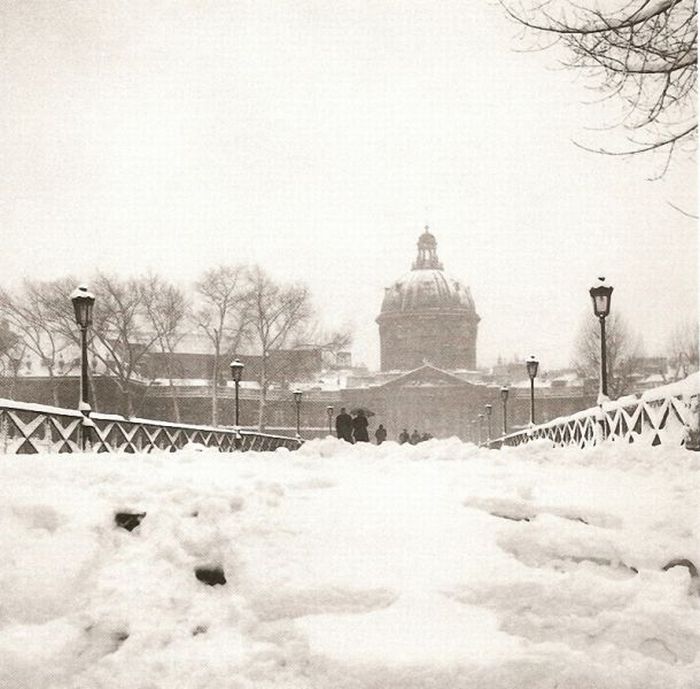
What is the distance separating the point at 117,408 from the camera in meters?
41.1

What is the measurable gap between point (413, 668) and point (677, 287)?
4540 millimetres

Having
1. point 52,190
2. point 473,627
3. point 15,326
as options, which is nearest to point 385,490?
point 473,627

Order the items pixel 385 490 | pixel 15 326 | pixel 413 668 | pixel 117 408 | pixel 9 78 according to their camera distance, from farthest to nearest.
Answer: pixel 117 408 < pixel 15 326 < pixel 9 78 < pixel 385 490 < pixel 413 668

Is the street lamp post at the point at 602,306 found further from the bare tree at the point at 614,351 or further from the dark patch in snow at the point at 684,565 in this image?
the dark patch in snow at the point at 684,565

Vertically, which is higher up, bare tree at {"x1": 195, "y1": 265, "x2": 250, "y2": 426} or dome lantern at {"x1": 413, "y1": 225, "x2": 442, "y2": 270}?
dome lantern at {"x1": 413, "y1": 225, "x2": 442, "y2": 270}

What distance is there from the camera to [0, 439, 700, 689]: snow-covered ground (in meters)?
3.30

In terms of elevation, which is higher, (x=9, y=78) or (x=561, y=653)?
(x=9, y=78)

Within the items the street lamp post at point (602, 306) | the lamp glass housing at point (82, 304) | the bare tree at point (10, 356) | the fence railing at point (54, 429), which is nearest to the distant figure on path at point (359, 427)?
the fence railing at point (54, 429)

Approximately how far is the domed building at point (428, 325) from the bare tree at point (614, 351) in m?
30.8

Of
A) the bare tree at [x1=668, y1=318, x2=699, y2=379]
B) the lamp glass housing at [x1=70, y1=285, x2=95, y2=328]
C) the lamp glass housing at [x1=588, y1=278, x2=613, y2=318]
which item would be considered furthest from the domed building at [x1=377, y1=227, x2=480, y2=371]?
the bare tree at [x1=668, y1=318, x2=699, y2=379]

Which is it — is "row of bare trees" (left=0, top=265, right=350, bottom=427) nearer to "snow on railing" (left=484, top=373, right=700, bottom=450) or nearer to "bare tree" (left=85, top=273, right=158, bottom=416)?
"bare tree" (left=85, top=273, right=158, bottom=416)

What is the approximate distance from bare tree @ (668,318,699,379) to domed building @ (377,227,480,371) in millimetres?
60585

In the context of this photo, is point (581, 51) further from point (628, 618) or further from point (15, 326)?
point (15, 326)

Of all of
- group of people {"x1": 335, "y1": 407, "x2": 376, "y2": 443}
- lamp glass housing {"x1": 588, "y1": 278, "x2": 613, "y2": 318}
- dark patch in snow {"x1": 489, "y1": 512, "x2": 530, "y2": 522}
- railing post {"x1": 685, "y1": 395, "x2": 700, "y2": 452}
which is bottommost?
dark patch in snow {"x1": 489, "y1": 512, "x2": 530, "y2": 522}
